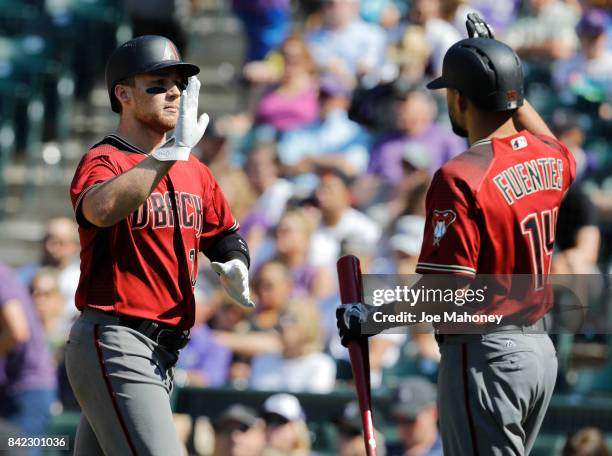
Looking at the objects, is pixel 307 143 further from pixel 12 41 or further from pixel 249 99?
pixel 12 41

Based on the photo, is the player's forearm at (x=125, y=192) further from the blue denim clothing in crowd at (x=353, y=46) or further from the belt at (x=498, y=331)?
the blue denim clothing in crowd at (x=353, y=46)

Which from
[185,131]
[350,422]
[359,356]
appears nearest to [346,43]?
[350,422]

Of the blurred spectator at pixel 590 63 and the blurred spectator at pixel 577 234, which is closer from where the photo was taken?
the blurred spectator at pixel 577 234

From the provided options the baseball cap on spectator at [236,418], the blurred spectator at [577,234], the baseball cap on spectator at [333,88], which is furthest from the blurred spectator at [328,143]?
the baseball cap on spectator at [236,418]

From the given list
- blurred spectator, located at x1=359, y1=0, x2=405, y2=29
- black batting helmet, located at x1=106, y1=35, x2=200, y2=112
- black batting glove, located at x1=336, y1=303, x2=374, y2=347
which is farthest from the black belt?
blurred spectator, located at x1=359, y1=0, x2=405, y2=29

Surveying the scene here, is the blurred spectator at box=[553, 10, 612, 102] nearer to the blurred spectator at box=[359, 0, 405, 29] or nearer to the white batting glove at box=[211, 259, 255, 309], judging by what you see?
the blurred spectator at box=[359, 0, 405, 29]

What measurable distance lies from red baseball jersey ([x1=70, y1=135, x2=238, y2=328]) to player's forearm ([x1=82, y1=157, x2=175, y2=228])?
11 centimetres

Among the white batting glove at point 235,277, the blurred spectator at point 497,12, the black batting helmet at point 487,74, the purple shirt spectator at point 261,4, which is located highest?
the purple shirt spectator at point 261,4

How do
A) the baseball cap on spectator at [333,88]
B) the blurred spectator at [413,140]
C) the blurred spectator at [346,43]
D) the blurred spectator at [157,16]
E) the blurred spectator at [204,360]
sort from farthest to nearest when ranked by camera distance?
the blurred spectator at [157,16] → the blurred spectator at [346,43] → the baseball cap on spectator at [333,88] → the blurred spectator at [413,140] → the blurred spectator at [204,360]

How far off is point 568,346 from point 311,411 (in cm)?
168

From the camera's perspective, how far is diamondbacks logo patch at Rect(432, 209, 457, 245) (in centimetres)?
394

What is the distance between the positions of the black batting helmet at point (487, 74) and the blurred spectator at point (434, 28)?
204 inches

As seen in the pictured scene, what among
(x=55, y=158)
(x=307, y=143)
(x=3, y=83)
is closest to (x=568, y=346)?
(x=307, y=143)

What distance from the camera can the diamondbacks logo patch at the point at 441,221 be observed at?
3.94 metres
